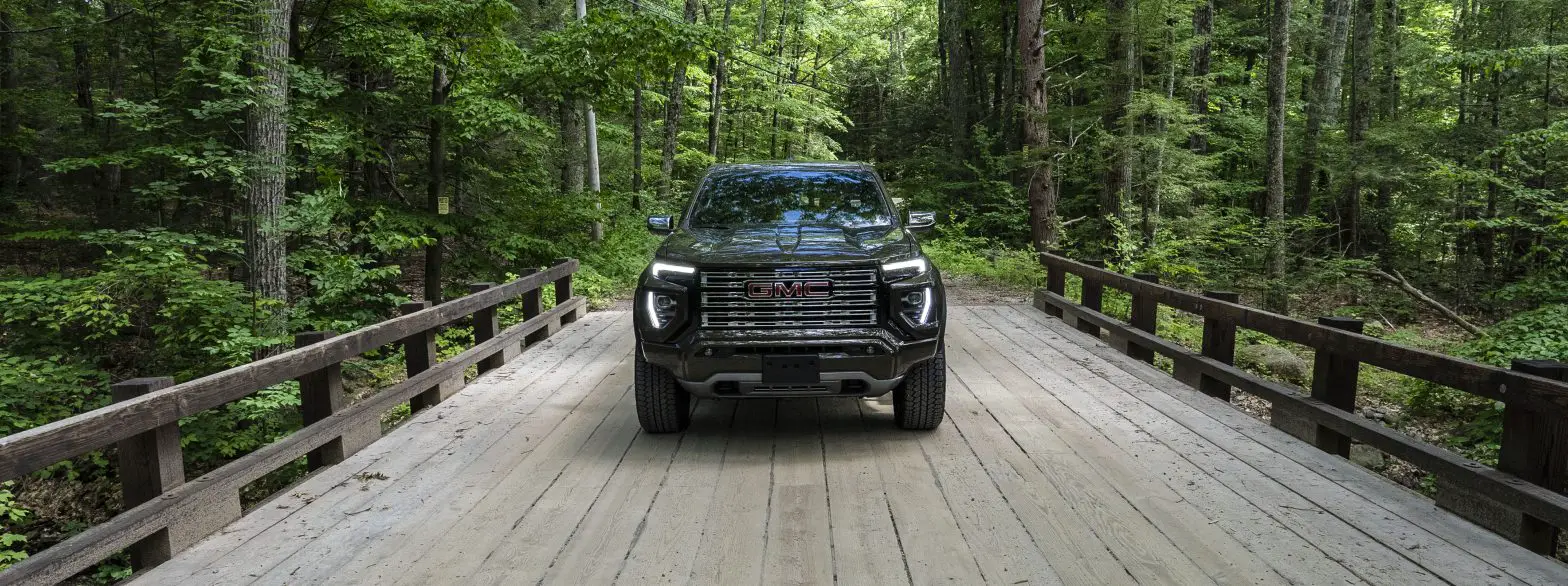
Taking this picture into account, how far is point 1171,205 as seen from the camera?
16047mm

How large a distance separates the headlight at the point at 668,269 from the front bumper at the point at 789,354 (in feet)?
1.17

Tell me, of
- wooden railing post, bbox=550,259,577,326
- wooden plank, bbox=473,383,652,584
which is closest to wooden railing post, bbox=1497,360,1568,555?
wooden plank, bbox=473,383,652,584

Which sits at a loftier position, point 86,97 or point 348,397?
point 86,97

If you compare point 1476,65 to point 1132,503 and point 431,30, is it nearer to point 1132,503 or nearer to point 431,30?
point 1132,503

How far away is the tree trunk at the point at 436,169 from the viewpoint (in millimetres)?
12672

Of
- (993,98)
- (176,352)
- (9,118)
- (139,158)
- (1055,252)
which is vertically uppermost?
(993,98)

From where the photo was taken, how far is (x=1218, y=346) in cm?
632

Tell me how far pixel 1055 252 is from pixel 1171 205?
662cm

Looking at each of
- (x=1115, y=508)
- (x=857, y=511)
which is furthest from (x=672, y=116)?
(x=1115, y=508)

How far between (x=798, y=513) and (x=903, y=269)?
165 cm

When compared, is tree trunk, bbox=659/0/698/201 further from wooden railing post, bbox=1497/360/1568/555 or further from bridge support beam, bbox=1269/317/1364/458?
wooden railing post, bbox=1497/360/1568/555

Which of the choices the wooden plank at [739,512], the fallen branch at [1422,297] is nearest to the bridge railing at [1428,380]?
the wooden plank at [739,512]

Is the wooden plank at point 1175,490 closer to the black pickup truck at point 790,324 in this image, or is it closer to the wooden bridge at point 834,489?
the wooden bridge at point 834,489

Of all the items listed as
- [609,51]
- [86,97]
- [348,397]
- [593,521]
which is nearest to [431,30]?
[609,51]
